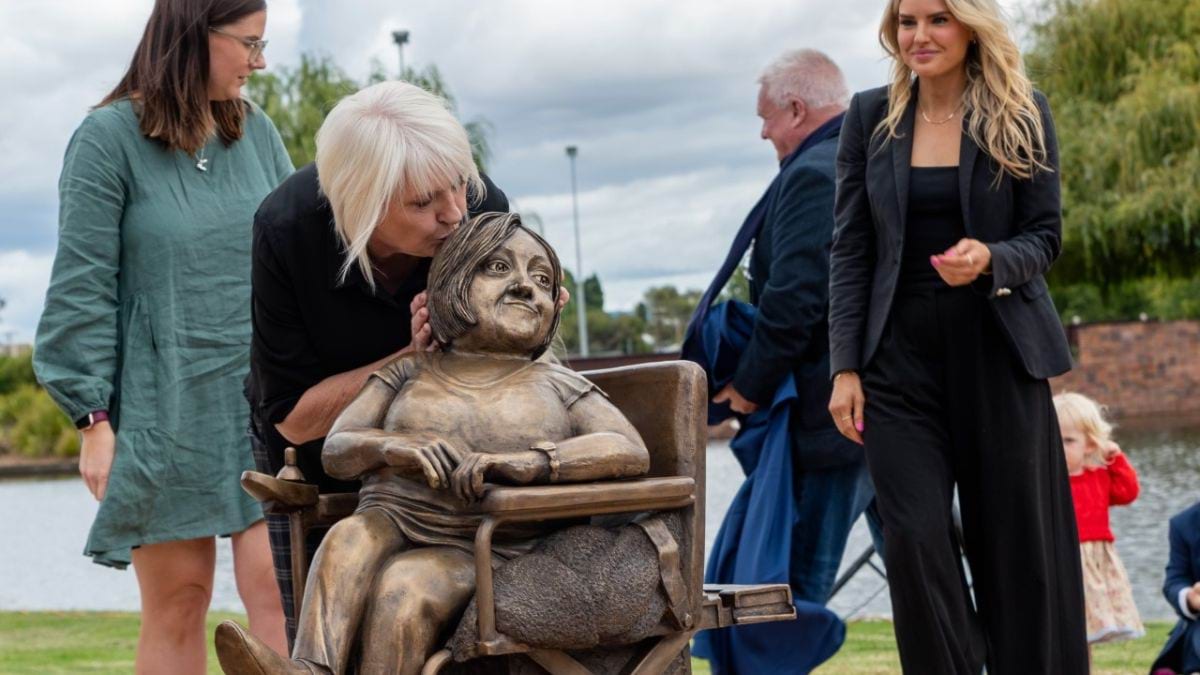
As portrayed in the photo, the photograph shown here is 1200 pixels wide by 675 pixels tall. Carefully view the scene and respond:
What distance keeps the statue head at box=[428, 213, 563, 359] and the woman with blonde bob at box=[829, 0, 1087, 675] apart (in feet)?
3.72

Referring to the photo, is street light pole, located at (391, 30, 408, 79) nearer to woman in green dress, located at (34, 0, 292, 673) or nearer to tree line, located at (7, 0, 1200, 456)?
tree line, located at (7, 0, 1200, 456)

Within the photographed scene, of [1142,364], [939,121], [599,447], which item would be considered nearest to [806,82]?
[939,121]

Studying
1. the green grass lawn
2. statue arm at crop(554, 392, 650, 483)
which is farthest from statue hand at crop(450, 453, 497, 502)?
the green grass lawn

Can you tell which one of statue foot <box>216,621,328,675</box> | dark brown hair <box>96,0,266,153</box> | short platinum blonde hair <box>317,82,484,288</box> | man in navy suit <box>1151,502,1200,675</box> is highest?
dark brown hair <box>96,0,266,153</box>

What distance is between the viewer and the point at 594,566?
3277 millimetres

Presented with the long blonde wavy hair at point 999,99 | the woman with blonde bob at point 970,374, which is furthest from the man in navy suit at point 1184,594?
A: the long blonde wavy hair at point 999,99

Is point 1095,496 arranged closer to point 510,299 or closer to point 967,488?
point 967,488

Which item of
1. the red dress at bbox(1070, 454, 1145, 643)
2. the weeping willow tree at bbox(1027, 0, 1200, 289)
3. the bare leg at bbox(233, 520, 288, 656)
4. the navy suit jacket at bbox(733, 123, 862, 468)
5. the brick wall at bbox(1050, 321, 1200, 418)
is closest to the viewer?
the bare leg at bbox(233, 520, 288, 656)

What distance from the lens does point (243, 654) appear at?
2990 millimetres

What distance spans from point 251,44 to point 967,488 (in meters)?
2.18

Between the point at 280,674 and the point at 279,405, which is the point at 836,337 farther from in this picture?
the point at 280,674

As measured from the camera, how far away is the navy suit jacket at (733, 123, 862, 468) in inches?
222

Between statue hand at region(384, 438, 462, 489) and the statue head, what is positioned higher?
the statue head

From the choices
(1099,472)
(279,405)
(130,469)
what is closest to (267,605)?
(130,469)
